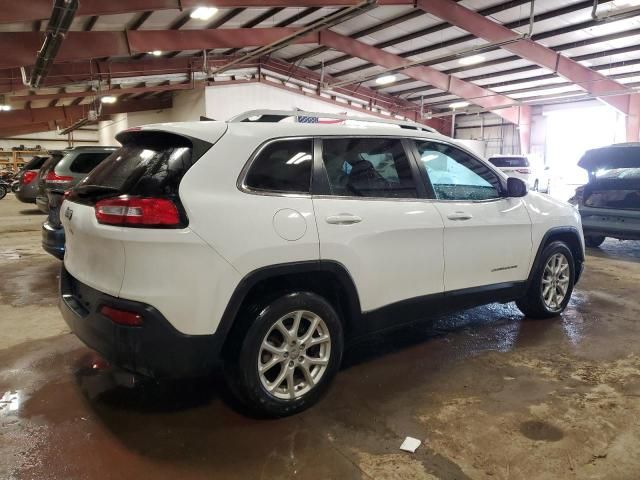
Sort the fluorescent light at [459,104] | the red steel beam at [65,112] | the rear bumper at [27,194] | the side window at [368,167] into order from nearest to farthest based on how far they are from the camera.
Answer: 1. the side window at [368,167]
2. the rear bumper at [27,194]
3. the red steel beam at [65,112]
4. the fluorescent light at [459,104]

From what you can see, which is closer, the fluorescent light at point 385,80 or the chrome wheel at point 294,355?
the chrome wheel at point 294,355

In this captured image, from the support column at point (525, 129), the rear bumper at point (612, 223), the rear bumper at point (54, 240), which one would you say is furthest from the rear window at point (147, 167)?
the support column at point (525, 129)

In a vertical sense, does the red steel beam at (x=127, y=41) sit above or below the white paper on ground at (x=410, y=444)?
above

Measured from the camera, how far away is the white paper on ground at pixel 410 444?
2.27 m

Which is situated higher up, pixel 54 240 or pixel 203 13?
pixel 203 13

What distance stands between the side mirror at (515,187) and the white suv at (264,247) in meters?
0.46

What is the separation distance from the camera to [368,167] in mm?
2906

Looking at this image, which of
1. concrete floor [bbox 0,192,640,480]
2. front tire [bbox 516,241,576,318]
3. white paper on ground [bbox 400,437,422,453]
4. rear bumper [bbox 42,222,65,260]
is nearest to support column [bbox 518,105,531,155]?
front tire [bbox 516,241,576,318]

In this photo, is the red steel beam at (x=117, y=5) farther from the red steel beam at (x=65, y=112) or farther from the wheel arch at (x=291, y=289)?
the red steel beam at (x=65, y=112)

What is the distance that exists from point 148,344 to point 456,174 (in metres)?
2.44

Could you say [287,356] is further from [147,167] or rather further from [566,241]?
[566,241]

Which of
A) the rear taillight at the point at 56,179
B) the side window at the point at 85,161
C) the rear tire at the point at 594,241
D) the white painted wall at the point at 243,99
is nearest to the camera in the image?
the rear taillight at the point at 56,179

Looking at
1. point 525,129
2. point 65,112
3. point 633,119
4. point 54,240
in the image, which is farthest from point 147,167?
point 65,112

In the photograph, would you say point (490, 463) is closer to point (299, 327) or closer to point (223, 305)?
point (299, 327)
